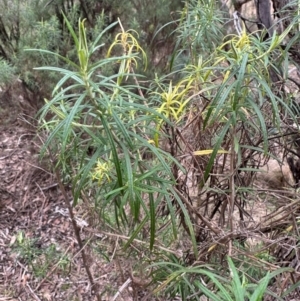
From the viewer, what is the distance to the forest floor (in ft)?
8.42

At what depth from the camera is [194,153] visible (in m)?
1.34

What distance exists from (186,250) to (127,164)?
581mm

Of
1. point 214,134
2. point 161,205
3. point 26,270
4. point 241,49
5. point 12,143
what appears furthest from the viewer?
point 12,143

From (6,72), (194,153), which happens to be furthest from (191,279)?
(6,72)

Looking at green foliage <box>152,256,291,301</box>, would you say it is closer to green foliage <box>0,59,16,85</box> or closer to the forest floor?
the forest floor

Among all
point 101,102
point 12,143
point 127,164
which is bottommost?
point 12,143

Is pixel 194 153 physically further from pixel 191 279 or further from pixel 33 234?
pixel 33 234

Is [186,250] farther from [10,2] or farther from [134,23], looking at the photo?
[10,2]

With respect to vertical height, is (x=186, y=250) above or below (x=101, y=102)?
below

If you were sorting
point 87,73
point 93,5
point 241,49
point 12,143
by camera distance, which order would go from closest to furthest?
point 87,73 < point 241,49 < point 93,5 < point 12,143

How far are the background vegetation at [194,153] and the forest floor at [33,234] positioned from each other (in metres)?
0.58

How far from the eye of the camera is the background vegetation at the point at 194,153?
1117 mm

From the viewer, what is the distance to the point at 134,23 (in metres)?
3.32

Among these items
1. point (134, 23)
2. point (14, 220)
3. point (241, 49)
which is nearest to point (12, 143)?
point (14, 220)
